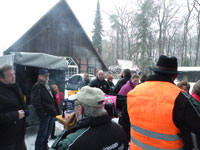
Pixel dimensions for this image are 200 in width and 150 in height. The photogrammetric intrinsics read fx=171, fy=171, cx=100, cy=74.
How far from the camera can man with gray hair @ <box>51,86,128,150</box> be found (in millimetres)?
1403

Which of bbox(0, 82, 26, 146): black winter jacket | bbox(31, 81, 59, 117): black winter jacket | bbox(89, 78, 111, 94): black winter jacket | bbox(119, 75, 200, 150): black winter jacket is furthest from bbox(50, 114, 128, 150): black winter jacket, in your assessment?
bbox(89, 78, 111, 94): black winter jacket

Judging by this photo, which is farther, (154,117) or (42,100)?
(42,100)

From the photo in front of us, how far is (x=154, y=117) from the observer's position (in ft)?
5.90

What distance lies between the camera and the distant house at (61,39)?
16734 mm

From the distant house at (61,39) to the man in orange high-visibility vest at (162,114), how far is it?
15947 millimetres

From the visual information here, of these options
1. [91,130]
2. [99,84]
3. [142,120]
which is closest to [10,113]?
[91,130]

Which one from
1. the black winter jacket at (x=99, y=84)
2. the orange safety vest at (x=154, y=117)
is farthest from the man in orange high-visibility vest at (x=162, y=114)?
the black winter jacket at (x=99, y=84)

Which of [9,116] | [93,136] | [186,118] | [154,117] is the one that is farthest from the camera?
[9,116]

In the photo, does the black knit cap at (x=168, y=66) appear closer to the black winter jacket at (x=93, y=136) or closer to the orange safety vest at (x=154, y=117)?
the orange safety vest at (x=154, y=117)

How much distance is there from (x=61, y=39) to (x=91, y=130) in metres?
18.3

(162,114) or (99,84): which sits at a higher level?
(162,114)

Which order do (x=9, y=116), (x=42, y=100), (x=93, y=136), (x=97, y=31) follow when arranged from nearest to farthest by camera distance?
(x=93, y=136), (x=9, y=116), (x=42, y=100), (x=97, y=31)

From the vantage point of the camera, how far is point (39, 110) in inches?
140

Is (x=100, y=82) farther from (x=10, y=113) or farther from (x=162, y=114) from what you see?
(x=162, y=114)
